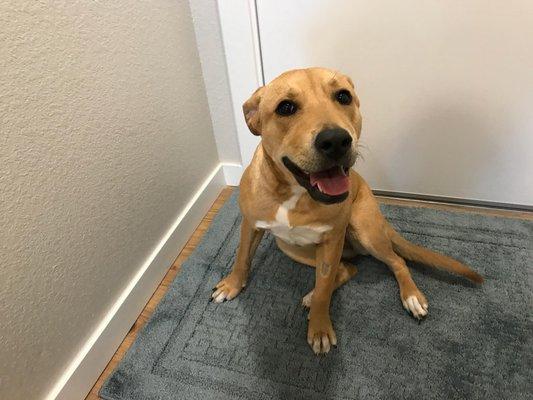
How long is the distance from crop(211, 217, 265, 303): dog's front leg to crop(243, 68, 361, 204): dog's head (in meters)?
0.49

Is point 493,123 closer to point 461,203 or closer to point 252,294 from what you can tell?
point 461,203

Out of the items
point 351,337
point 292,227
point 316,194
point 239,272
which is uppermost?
point 316,194

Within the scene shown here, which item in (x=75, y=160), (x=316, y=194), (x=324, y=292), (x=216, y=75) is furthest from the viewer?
(x=216, y=75)

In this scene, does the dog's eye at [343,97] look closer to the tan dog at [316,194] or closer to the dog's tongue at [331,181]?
the tan dog at [316,194]

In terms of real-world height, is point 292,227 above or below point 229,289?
above

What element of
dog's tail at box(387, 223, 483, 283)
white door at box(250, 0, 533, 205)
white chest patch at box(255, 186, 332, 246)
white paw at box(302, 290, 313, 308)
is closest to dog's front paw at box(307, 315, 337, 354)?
white paw at box(302, 290, 313, 308)

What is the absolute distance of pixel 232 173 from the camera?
92.9 inches

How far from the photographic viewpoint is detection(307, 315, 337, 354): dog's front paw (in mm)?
1437

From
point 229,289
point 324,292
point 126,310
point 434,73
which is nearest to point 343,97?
point 324,292

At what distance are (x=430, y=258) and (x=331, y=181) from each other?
70 centimetres

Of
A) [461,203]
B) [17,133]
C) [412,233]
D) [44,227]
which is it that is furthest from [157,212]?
[461,203]

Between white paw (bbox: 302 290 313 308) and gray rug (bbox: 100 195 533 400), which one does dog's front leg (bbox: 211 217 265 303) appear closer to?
gray rug (bbox: 100 195 533 400)

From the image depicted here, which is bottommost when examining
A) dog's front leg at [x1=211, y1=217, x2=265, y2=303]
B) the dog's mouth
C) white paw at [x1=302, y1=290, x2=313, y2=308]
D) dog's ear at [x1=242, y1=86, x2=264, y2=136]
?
white paw at [x1=302, y1=290, x2=313, y2=308]

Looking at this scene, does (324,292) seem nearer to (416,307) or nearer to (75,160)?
(416,307)
